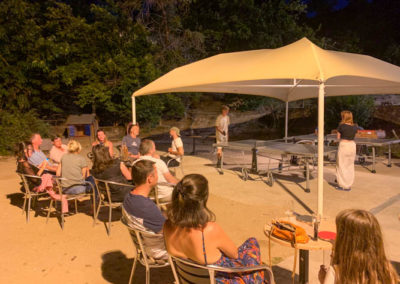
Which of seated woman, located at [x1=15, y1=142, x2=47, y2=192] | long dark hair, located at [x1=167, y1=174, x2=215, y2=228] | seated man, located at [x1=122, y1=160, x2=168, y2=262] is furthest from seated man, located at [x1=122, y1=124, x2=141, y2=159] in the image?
long dark hair, located at [x1=167, y1=174, x2=215, y2=228]

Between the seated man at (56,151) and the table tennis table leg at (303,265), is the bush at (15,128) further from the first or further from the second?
the table tennis table leg at (303,265)

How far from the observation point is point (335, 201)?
6.41 meters

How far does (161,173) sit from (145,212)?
5.39ft

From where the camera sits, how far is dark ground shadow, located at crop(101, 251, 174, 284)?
3576 mm

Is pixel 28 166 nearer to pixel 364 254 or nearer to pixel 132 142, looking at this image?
pixel 132 142

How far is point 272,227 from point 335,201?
4.11 m

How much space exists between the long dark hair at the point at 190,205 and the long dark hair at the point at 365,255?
923 millimetres

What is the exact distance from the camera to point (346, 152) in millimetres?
7078

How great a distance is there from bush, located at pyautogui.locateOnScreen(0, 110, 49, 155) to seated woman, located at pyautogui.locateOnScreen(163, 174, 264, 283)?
41.2ft

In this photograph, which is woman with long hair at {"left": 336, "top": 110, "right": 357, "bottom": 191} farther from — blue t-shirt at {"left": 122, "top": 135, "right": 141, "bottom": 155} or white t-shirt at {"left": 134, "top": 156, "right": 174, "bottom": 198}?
blue t-shirt at {"left": 122, "top": 135, "right": 141, "bottom": 155}

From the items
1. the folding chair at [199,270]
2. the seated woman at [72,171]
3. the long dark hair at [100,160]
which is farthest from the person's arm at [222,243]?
the seated woman at [72,171]

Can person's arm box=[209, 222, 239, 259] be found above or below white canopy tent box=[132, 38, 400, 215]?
below

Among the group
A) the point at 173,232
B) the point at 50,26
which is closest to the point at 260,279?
the point at 173,232

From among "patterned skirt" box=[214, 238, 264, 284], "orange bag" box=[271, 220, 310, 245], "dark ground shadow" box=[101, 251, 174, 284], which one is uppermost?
"orange bag" box=[271, 220, 310, 245]
